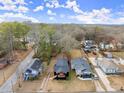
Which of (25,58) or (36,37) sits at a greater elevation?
(36,37)

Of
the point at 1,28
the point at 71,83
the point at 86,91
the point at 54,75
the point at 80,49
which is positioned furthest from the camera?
the point at 80,49

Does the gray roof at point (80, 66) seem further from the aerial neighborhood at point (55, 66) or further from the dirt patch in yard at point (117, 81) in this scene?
the dirt patch in yard at point (117, 81)

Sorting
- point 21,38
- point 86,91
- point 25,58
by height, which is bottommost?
point 86,91

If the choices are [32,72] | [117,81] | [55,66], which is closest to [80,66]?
[55,66]

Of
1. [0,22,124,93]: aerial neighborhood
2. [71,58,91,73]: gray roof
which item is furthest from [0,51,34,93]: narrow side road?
[71,58,91,73]: gray roof

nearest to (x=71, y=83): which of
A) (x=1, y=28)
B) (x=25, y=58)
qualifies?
(x=25, y=58)

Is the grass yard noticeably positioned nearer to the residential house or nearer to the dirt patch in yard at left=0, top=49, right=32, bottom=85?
the residential house

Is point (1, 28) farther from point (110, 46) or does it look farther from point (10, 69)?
point (110, 46)

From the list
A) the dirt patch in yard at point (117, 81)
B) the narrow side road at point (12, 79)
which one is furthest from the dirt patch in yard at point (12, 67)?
the dirt patch in yard at point (117, 81)
